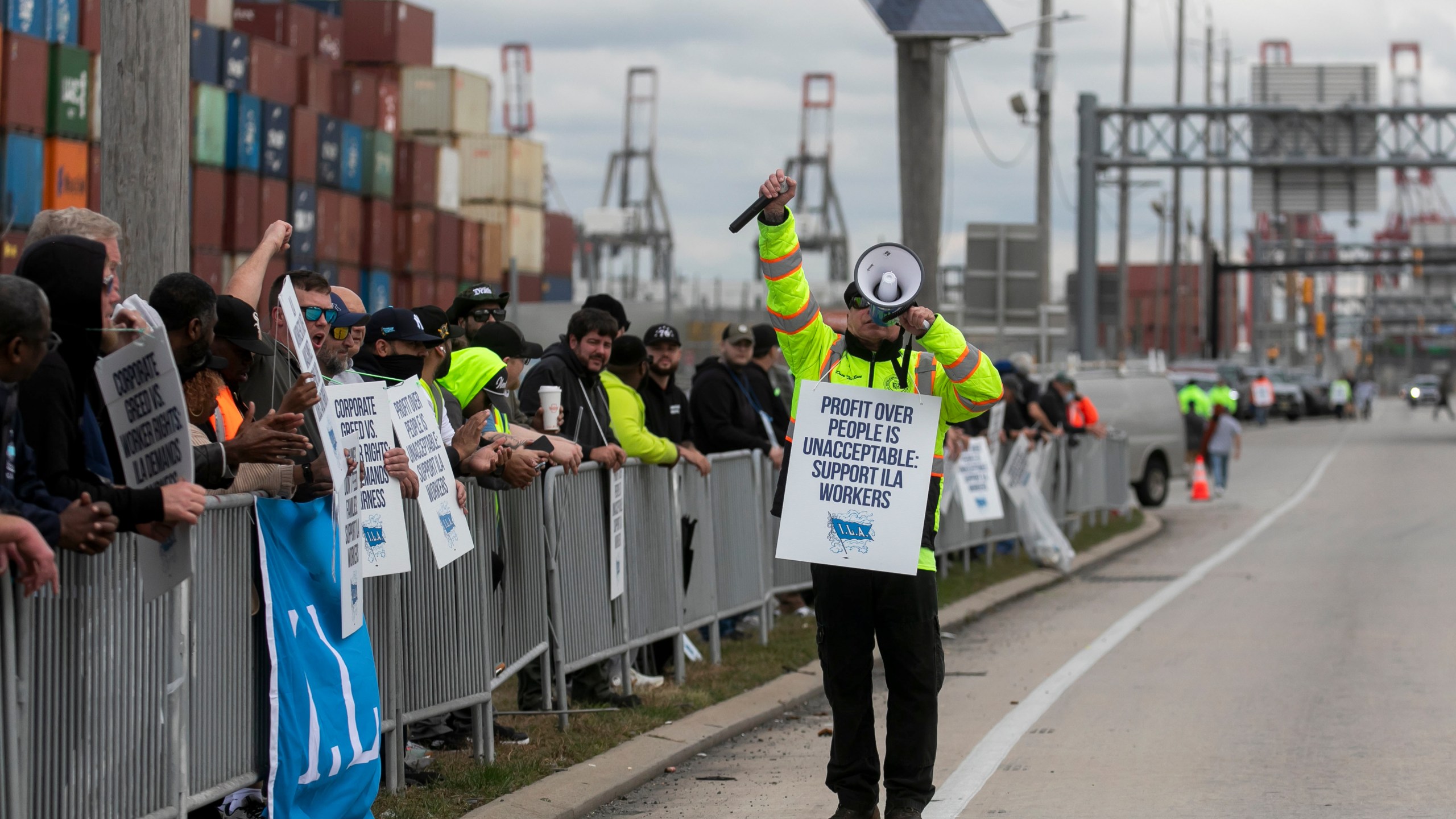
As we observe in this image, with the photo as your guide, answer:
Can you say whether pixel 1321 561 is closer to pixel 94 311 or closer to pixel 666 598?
pixel 666 598

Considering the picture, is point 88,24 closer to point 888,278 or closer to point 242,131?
point 242,131

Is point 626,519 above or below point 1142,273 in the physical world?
below

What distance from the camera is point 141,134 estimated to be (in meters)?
6.82

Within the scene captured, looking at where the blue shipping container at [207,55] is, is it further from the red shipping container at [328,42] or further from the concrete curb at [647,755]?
the concrete curb at [647,755]

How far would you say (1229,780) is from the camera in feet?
23.4

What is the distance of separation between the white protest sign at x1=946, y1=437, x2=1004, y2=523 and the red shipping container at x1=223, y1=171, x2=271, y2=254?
26495mm

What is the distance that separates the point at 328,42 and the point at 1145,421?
3355 centimetres

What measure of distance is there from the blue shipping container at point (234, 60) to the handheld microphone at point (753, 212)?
1434 inches

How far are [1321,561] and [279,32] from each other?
39170mm

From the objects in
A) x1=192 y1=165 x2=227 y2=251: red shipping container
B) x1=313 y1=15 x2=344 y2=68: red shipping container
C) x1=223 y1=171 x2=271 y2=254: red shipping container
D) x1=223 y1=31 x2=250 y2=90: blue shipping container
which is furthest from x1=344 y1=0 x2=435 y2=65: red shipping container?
x1=192 y1=165 x2=227 y2=251: red shipping container

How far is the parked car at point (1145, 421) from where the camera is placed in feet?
83.3

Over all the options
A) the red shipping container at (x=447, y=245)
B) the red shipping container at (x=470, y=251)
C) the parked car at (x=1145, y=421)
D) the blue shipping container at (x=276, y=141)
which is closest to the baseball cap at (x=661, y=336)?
the parked car at (x=1145, y=421)

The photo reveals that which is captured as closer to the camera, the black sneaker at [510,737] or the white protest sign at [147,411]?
the white protest sign at [147,411]

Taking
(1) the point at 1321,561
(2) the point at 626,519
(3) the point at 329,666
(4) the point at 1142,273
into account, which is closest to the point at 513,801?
(3) the point at 329,666
